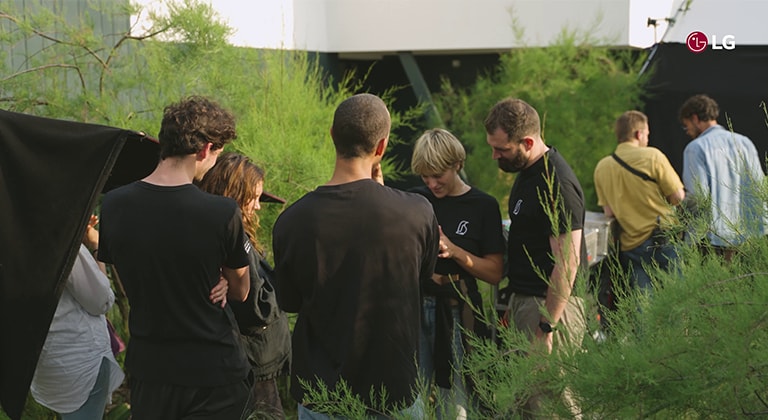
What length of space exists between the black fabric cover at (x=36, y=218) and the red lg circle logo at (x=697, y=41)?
767 centimetres

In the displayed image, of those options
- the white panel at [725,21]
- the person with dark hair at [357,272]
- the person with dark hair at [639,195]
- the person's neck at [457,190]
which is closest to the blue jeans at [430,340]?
the person's neck at [457,190]

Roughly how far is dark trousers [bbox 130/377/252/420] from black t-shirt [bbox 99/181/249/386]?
1.4 inches

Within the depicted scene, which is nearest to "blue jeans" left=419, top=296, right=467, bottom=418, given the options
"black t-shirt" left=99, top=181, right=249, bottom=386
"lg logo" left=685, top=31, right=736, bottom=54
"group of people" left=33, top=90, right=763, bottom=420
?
"group of people" left=33, top=90, right=763, bottom=420

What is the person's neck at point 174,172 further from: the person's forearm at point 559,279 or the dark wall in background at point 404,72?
the dark wall in background at point 404,72

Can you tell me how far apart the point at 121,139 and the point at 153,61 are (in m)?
2.28

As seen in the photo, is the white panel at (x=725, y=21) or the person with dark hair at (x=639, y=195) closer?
the person with dark hair at (x=639, y=195)

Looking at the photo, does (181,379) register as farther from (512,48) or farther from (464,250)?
(512,48)

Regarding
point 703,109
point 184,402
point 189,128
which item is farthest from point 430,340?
point 703,109

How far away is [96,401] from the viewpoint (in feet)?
11.4

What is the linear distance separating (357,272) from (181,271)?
1.85 feet

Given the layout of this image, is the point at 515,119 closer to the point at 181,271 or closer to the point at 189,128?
the point at 189,128

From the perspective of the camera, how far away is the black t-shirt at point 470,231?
3.72m

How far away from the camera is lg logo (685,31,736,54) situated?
30.2 ft

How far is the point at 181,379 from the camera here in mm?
2828
